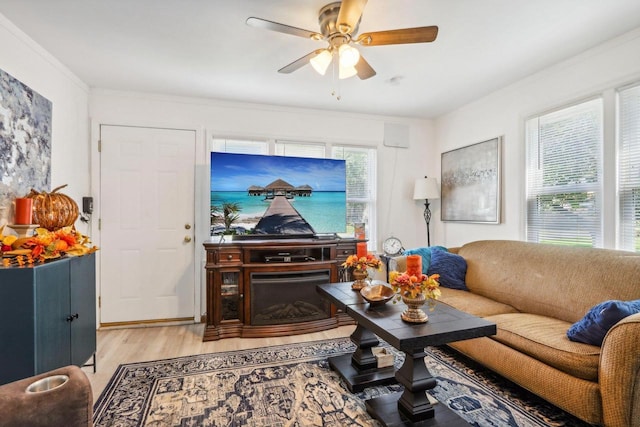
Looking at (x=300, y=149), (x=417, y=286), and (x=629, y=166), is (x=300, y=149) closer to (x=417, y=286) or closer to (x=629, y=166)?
(x=417, y=286)

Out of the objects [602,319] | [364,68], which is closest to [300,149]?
[364,68]

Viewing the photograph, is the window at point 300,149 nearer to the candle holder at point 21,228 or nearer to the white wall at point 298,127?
the white wall at point 298,127

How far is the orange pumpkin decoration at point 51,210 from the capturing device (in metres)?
2.26

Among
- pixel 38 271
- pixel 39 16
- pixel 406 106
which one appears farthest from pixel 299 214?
pixel 39 16

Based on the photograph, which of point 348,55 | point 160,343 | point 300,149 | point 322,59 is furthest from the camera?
point 300,149

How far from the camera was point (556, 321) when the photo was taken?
Result: 225 centimetres

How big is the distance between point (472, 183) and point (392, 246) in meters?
1.26

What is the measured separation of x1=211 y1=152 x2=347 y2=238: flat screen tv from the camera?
342cm

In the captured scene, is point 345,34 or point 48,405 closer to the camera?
point 48,405

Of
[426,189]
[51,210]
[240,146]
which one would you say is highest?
[240,146]

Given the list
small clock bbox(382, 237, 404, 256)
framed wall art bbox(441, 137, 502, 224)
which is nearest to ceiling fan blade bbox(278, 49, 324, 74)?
framed wall art bbox(441, 137, 502, 224)

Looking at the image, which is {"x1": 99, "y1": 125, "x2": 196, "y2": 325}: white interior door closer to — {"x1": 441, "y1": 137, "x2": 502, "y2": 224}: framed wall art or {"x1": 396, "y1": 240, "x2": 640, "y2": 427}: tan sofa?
{"x1": 396, "y1": 240, "x2": 640, "y2": 427}: tan sofa

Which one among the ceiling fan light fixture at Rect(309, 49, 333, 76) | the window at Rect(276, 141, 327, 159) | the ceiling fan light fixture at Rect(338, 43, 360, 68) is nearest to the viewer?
the ceiling fan light fixture at Rect(338, 43, 360, 68)

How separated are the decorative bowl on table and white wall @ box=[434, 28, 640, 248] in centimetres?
185
